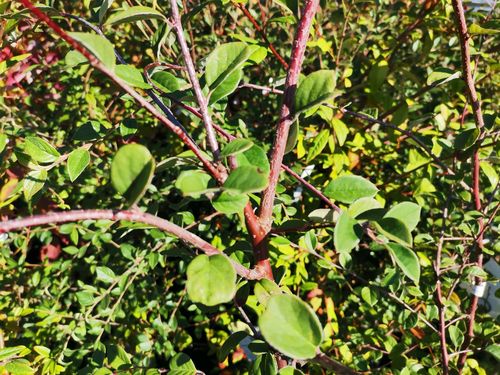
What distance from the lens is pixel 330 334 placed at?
147 centimetres

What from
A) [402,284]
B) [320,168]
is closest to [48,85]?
[320,168]

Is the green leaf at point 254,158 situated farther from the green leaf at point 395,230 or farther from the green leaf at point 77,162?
the green leaf at point 77,162

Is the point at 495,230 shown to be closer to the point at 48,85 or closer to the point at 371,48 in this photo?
the point at 371,48

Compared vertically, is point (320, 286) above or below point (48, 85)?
below

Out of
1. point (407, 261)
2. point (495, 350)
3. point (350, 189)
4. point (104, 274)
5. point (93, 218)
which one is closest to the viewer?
point (93, 218)

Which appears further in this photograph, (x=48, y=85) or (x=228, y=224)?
(x=48, y=85)

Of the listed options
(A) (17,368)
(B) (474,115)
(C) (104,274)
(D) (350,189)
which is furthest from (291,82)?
(C) (104,274)

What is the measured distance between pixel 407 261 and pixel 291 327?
174mm

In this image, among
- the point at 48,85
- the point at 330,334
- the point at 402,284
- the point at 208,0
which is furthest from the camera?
the point at 48,85

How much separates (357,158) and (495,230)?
640 mm

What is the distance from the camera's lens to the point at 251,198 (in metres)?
0.95

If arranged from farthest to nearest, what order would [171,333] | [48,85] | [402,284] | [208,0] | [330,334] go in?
[48,85] < [171,333] < [330,334] < [402,284] < [208,0]

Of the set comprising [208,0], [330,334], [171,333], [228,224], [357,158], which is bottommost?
[171,333]

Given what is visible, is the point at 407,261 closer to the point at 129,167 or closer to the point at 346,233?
the point at 346,233
